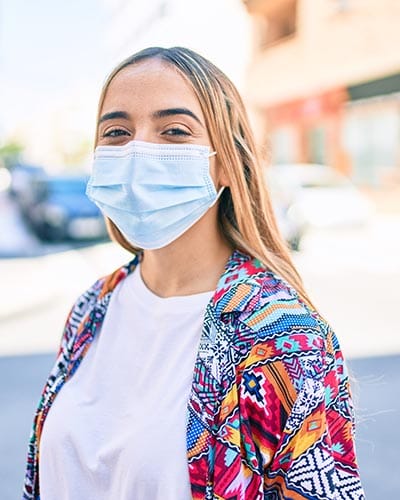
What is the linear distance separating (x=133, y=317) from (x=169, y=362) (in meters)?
0.21

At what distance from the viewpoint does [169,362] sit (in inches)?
61.0

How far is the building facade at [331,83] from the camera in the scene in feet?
66.3

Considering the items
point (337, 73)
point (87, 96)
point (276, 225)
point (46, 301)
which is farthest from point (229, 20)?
point (87, 96)

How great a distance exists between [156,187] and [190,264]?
225 mm

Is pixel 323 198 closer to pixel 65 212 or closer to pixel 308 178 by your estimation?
pixel 308 178

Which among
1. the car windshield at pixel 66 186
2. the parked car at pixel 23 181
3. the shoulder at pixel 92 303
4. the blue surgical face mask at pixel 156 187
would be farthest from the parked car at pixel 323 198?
the blue surgical face mask at pixel 156 187

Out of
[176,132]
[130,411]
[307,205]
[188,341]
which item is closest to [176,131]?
[176,132]

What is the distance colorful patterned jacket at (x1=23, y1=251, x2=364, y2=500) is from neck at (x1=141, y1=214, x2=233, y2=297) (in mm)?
183

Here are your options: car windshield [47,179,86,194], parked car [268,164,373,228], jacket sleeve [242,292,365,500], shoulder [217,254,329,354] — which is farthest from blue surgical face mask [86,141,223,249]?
car windshield [47,179,86,194]

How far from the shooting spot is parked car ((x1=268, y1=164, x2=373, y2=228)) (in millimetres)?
14703

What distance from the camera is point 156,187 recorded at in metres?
1.76

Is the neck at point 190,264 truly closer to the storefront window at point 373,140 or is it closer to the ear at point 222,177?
the ear at point 222,177

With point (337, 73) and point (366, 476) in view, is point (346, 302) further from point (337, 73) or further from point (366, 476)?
point (337, 73)

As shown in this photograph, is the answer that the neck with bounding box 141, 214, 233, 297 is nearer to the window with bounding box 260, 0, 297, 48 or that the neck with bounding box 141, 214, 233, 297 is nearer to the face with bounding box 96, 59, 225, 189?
the face with bounding box 96, 59, 225, 189
